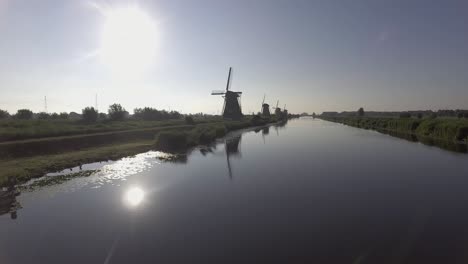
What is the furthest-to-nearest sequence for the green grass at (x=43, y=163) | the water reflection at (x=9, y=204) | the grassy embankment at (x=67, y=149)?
1. the grassy embankment at (x=67, y=149)
2. the green grass at (x=43, y=163)
3. the water reflection at (x=9, y=204)

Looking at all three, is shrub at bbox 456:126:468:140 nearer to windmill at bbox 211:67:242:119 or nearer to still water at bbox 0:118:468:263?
still water at bbox 0:118:468:263

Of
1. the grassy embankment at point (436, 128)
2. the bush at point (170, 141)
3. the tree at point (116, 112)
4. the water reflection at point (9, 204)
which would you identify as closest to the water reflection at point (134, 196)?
the water reflection at point (9, 204)

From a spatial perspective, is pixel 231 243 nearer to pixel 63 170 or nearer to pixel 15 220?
pixel 15 220

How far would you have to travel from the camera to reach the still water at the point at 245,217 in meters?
8.97

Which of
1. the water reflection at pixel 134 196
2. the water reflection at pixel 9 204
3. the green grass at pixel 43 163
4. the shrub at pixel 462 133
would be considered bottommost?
the water reflection at pixel 134 196

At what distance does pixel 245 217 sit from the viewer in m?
12.1

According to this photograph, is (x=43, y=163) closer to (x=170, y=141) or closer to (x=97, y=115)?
(x=170, y=141)

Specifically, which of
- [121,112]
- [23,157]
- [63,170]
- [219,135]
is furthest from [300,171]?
[121,112]

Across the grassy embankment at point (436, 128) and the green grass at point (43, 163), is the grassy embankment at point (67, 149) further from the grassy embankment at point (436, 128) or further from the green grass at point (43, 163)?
the grassy embankment at point (436, 128)

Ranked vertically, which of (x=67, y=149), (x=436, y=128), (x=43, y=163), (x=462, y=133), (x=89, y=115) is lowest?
(x=43, y=163)

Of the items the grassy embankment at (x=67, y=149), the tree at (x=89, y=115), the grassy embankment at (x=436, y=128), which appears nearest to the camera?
the grassy embankment at (x=67, y=149)

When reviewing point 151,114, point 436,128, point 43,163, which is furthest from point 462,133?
point 151,114

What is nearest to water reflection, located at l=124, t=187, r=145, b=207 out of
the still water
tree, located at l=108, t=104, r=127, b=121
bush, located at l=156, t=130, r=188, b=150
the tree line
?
the still water

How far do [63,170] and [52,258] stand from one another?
1506 centimetres
